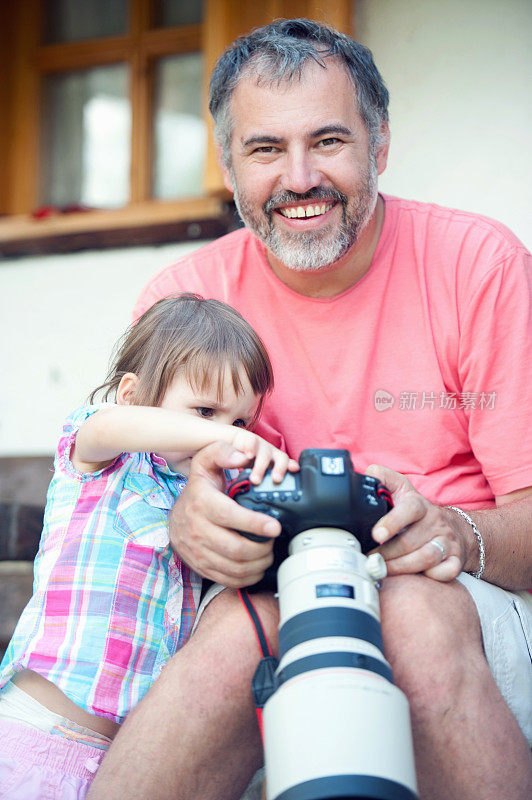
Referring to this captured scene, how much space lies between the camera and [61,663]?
134cm

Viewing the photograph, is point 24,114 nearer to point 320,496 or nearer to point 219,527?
point 219,527

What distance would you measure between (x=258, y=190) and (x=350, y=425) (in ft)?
1.70

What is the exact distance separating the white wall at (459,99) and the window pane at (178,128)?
2.47 feet

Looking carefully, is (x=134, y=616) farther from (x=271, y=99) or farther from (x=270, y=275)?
(x=271, y=99)

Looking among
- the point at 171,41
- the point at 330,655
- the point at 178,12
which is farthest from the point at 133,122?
the point at 330,655

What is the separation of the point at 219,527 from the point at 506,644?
50cm

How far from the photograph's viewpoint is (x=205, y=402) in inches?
57.4

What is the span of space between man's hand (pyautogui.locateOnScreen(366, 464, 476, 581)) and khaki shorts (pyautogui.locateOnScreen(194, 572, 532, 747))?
0.23ft

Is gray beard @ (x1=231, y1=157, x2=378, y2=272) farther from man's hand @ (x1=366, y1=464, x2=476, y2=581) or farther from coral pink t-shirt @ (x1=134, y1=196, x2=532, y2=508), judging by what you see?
man's hand @ (x1=366, y1=464, x2=476, y2=581)

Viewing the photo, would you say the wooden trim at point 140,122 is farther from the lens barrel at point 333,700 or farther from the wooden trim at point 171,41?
the lens barrel at point 333,700

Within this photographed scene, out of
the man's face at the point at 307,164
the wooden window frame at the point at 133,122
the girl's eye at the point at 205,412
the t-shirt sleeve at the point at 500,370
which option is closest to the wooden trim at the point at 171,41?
the wooden window frame at the point at 133,122

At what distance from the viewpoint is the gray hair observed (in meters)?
1.68

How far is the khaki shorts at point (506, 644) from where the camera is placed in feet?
4.29

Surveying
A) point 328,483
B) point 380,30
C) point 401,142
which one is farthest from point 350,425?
point 380,30
